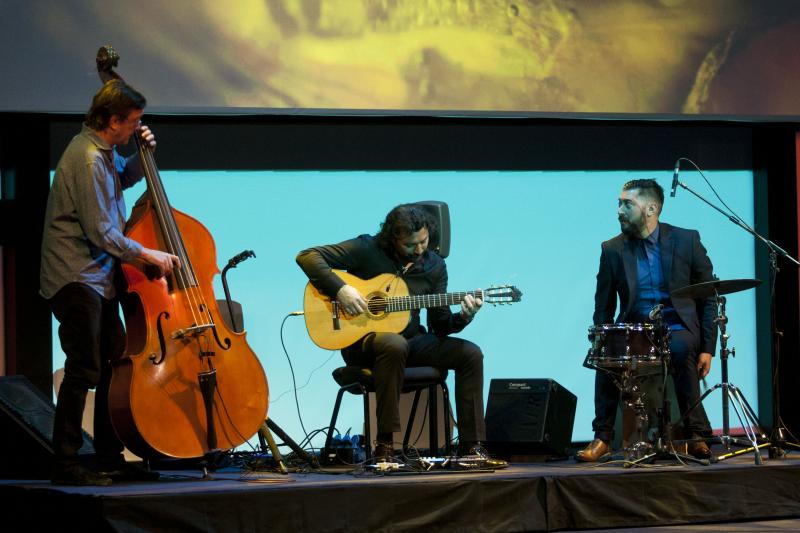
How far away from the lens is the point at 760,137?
709cm

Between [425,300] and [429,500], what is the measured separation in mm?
1074

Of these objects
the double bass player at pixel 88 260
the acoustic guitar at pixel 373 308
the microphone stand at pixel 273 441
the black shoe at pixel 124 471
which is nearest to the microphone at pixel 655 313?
the acoustic guitar at pixel 373 308

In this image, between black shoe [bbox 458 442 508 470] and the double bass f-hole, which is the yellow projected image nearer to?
the double bass f-hole

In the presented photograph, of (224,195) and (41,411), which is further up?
(224,195)

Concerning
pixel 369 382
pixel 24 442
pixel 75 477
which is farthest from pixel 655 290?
pixel 24 442

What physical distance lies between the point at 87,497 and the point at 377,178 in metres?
3.13

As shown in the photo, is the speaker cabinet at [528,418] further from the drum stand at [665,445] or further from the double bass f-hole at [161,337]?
the double bass f-hole at [161,337]

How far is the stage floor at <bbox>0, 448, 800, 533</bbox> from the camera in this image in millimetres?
4062

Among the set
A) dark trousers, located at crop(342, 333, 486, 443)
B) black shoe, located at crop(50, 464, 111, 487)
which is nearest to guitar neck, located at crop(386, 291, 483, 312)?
dark trousers, located at crop(342, 333, 486, 443)

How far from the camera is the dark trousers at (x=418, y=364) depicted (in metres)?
4.97

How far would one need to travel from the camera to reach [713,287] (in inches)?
200

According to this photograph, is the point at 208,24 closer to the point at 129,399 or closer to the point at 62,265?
the point at 62,265

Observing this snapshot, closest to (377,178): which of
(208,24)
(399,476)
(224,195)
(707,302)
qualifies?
(224,195)

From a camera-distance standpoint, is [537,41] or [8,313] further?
[537,41]
